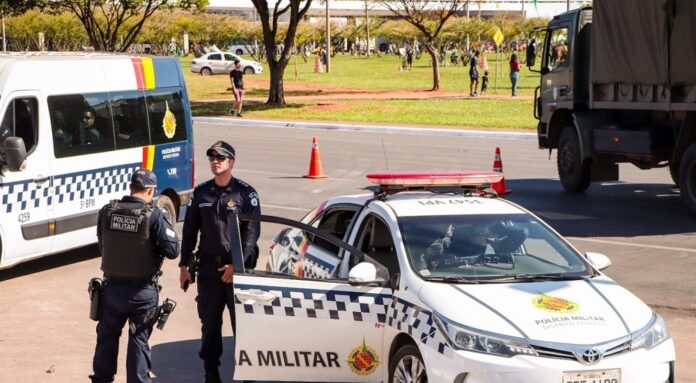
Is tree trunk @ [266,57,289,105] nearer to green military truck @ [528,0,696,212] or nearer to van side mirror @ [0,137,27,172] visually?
green military truck @ [528,0,696,212]

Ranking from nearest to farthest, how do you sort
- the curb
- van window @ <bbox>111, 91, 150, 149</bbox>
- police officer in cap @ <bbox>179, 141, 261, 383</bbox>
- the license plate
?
the license plate, police officer in cap @ <bbox>179, 141, 261, 383</bbox>, van window @ <bbox>111, 91, 150, 149</bbox>, the curb

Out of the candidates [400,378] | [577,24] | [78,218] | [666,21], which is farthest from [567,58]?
[400,378]

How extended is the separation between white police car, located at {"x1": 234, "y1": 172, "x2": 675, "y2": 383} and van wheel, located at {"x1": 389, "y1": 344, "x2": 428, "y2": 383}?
11mm

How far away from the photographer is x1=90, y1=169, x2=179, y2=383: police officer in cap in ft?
25.6

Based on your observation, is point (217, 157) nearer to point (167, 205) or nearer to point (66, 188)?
point (66, 188)

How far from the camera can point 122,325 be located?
7926 millimetres

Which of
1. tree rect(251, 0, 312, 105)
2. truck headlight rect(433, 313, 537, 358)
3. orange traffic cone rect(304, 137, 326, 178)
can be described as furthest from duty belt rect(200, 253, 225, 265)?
tree rect(251, 0, 312, 105)

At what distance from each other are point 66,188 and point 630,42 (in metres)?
9.91

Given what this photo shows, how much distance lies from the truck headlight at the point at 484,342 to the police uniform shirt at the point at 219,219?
2.01m

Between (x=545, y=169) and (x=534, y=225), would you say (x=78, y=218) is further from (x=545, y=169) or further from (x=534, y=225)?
(x=545, y=169)

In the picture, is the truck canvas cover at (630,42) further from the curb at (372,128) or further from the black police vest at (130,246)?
the black police vest at (130,246)

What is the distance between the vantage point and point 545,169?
24375 mm

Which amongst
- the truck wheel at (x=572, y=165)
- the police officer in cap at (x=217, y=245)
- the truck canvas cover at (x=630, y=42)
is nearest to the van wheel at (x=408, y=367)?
the police officer in cap at (x=217, y=245)

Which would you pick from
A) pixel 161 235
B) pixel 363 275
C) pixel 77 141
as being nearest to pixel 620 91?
pixel 77 141
